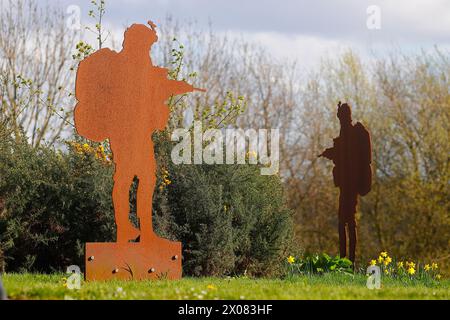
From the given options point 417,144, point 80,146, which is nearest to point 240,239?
point 80,146

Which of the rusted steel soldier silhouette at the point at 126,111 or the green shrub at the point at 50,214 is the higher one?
the rusted steel soldier silhouette at the point at 126,111

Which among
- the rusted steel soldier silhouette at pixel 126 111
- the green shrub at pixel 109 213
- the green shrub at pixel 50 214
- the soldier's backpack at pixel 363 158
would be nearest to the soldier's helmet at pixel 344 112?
the soldier's backpack at pixel 363 158

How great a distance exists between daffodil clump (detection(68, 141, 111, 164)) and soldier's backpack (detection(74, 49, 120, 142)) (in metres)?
2.87

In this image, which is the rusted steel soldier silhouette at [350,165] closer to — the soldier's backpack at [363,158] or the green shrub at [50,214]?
the soldier's backpack at [363,158]

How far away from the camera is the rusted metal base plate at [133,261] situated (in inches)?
365

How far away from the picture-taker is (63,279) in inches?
383

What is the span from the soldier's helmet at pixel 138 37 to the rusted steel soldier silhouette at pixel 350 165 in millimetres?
3987

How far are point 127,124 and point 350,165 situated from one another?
4465 millimetres

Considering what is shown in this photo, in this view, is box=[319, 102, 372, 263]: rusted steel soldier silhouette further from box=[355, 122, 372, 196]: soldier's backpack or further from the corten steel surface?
the corten steel surface

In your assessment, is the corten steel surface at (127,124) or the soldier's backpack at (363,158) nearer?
the corten steel surface at (127,124)

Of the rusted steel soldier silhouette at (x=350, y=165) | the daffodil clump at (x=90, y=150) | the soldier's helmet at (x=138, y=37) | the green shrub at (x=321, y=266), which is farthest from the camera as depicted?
the rusted steel soldier silhouette at (x=350, y=165)

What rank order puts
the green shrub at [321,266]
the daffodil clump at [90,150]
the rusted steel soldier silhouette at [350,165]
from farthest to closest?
1. the rusted steel soldier silhouette at [350,165]
2. the daffodil clump at [90,150]
3. the green shrub at [321,266]

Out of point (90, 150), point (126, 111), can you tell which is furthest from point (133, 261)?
point (90, 150)
